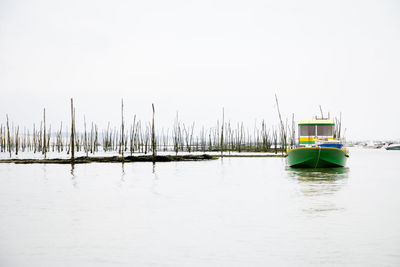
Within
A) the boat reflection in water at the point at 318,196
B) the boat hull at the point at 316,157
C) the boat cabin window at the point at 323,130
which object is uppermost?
the boat cabin window at the point at 323,130

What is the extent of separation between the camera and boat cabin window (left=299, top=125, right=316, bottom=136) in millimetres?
29484

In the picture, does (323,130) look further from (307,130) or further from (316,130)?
(307,130)

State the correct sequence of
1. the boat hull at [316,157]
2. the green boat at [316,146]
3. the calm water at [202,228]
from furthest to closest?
the green boat at [316,146]
the boat hull at [316,157]
the calm water at [202,228]

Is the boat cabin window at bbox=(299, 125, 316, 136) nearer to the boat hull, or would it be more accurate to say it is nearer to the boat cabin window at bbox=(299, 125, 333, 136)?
the boat cabin window at bbox=(299, 125, 333, 136)

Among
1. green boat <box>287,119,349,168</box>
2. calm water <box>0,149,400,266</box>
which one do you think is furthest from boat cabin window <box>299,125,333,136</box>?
calm water <box>0,149,400,266</box>

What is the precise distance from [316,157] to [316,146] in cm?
77

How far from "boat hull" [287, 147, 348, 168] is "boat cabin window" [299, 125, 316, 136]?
1.34 m

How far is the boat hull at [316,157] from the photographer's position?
28.5 metres

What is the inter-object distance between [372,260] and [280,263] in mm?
1706

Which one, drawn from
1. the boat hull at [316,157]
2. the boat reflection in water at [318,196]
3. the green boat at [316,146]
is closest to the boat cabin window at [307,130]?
the green boat at [316,146]

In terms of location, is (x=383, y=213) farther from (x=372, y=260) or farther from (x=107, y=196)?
(x=107, y=196)

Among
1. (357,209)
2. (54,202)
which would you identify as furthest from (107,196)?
(357,209)

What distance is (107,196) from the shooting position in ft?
59.4

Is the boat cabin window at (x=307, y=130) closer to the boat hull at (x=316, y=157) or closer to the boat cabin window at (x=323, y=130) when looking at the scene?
the boat cabin window at (x=323, y=130)
